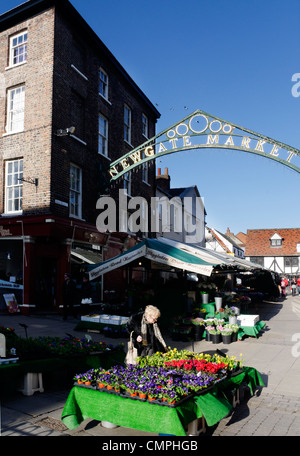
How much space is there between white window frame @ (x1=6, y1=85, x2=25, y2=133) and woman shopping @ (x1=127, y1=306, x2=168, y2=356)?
13101 millimetres

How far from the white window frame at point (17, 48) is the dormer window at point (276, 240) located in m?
49.4

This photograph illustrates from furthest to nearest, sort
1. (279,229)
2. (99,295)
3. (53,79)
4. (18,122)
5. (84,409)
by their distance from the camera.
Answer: (279,229) → (99,295) → (18,122) → (53,79) → (84,409)

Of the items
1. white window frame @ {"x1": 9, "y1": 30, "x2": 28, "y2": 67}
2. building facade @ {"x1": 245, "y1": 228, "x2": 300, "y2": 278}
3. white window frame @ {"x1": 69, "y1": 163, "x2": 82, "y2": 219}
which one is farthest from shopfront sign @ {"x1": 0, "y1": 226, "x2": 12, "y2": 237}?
building facade @ {"x1": 245, "y1": 228, "x2": 300, "y2": 278}

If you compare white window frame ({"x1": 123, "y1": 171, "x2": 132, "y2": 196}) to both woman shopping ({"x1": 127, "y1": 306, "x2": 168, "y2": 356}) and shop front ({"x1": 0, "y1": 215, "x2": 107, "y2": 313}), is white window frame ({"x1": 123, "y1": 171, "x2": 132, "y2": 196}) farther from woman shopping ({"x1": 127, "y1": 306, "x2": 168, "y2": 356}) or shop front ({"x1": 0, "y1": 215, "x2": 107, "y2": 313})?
woman shopping ({"x1": 127, "y1": 306, "x2": 168, "y2": 356})

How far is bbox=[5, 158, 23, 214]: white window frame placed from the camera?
16.9 m

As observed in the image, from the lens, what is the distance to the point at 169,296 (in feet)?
44.7

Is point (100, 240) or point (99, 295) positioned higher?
point (100, 240)

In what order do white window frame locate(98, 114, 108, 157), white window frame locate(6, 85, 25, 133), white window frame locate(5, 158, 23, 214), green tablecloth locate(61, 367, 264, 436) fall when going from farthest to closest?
white window frame locate(98, 114, 108, 157) → white window frame locate(6, 85, 25, 133) → white window frame locate(5, 158, 23, 214) → green tablecloth locate(61, 367, 264, 436)

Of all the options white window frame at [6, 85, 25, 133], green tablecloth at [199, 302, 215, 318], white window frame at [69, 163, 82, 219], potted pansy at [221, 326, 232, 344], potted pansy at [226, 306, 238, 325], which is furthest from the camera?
white window frame at [69, 163, 82, 219]

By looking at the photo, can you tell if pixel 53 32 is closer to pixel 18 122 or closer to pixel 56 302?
pixel 18 122

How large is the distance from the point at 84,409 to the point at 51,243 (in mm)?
12236

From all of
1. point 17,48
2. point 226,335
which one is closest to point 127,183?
point 17,48

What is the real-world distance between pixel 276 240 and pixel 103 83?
149 feet
